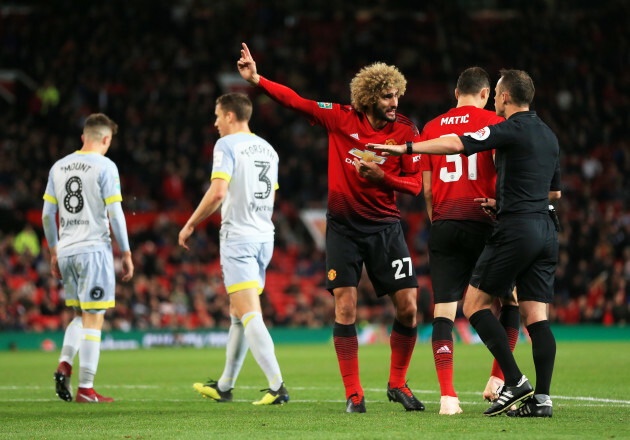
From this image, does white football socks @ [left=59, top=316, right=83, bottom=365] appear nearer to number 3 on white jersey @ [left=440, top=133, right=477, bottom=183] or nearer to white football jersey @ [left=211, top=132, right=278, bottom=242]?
white football jersey @ [left=211, top=132, right=278, bottom=242]

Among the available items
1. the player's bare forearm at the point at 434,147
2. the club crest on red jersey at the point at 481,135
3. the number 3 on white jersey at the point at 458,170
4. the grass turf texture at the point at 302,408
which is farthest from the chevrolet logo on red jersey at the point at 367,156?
the grass turf texture at the point at 302,408

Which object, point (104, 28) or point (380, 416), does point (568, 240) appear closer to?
point (104, 28)

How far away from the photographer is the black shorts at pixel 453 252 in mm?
7062

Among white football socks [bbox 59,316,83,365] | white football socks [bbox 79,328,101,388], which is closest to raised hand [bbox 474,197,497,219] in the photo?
white football socks [bbox 79,328,101,388]

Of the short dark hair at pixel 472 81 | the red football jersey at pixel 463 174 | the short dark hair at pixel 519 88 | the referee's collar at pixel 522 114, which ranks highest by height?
the short dark hair at pixel 472 81

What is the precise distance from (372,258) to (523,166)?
4.86ft

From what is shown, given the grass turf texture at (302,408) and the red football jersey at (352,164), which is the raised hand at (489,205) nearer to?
the red football jersey at (352,164)

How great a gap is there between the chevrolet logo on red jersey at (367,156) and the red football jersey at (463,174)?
39 cm

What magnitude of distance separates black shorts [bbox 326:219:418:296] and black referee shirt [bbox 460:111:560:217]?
3.43ft

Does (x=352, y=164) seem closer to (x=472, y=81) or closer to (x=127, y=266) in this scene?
(x=472, y=81)

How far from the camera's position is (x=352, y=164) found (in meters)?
7.36

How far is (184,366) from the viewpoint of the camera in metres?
14.5

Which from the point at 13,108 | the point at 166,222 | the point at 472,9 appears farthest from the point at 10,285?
the point at 472,9

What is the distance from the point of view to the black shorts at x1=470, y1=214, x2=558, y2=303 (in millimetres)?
6574
